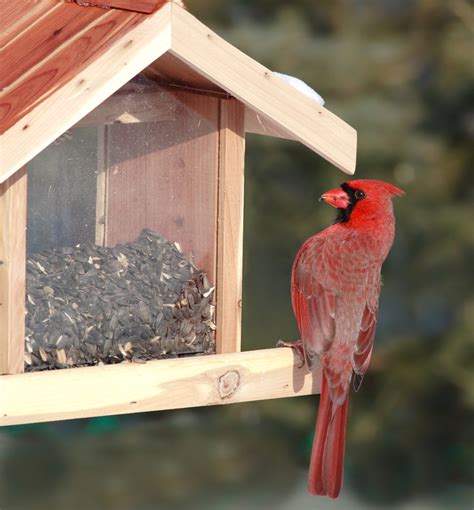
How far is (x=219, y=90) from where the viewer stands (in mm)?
2650

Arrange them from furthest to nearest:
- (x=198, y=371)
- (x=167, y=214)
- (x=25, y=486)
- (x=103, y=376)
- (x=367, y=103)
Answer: (x=25, y=486)
(x=367, y=103)
(x=167, y=214)
(x=198, y=371)
(x=103, y=376)

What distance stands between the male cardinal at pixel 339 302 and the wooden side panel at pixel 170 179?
30cm

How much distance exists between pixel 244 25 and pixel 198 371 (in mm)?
4318

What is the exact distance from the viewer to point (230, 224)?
271 cm

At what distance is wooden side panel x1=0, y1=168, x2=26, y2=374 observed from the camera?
2246 millimetres

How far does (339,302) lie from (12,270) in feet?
3.07

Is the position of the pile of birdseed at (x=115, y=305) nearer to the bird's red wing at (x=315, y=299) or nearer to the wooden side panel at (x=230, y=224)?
the wooden side panel at (x=230, y=224)

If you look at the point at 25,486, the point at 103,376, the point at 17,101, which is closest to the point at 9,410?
the point at 103,376

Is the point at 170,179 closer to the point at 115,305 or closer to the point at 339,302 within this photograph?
the point at 115,305

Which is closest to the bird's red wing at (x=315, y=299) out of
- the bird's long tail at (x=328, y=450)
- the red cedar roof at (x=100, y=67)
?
the bird's long tail at (x=328, y=450)

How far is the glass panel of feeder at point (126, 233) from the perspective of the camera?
2.41 m

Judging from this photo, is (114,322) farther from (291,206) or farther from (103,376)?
(291,206)

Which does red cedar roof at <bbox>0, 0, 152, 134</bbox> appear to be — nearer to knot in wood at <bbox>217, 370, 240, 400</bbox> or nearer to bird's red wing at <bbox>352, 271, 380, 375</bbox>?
knot in wood at <bbox>217, 370, 240, 400</bbox>

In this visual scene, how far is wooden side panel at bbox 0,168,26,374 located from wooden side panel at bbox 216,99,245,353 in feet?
1.89
